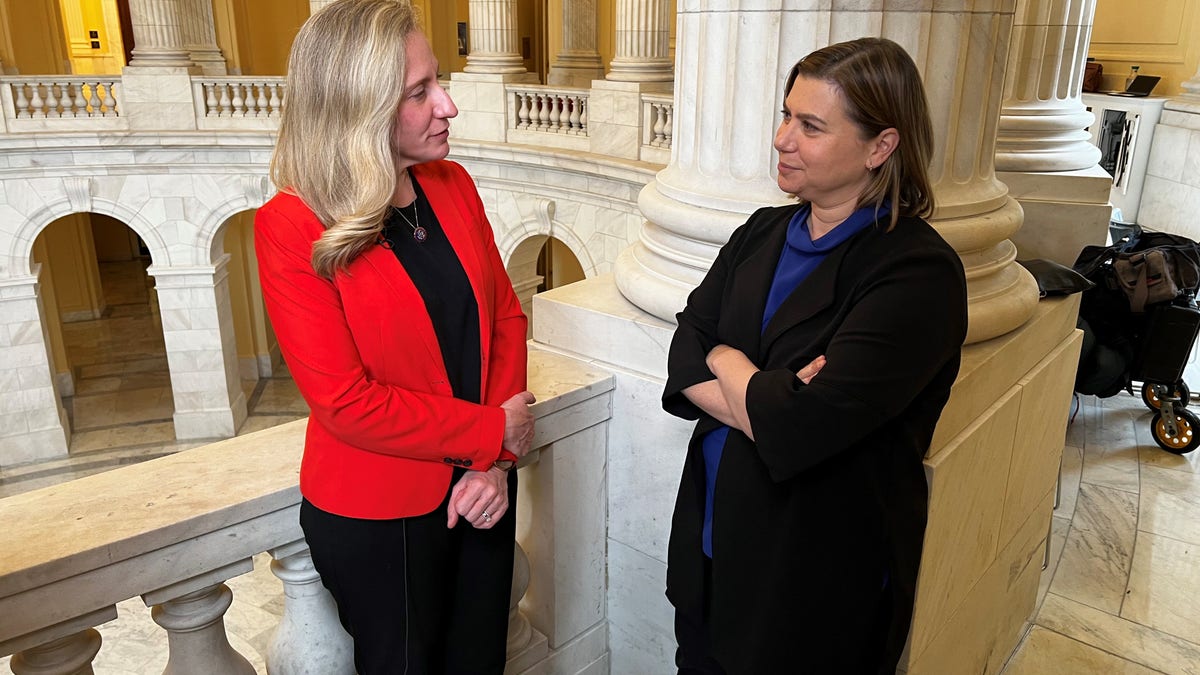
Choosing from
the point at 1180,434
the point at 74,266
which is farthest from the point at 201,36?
the point at 1180,434

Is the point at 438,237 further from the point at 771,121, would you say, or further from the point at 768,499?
the point at 771,121

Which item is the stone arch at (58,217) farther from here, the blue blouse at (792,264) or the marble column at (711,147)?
the blue blouse at (792,264)

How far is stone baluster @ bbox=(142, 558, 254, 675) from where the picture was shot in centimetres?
207

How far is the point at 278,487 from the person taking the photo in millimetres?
2123

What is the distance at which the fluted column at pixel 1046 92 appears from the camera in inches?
241

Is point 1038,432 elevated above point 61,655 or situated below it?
below

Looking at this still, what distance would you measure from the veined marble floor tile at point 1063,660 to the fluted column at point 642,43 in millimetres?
8533

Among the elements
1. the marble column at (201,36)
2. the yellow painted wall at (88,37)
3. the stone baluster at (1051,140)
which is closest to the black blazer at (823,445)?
the stone baluster at (1051,140)

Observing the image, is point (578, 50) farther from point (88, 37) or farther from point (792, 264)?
point (88, 37)

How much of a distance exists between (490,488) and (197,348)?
522 inches

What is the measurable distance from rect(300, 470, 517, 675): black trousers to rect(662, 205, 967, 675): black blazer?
466 mm

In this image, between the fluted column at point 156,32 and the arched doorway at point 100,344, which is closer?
the fluted column at point 156,32

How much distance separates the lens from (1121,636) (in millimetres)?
3879

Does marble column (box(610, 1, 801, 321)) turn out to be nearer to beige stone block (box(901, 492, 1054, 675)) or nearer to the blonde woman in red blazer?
the blonde woman in red blazer
